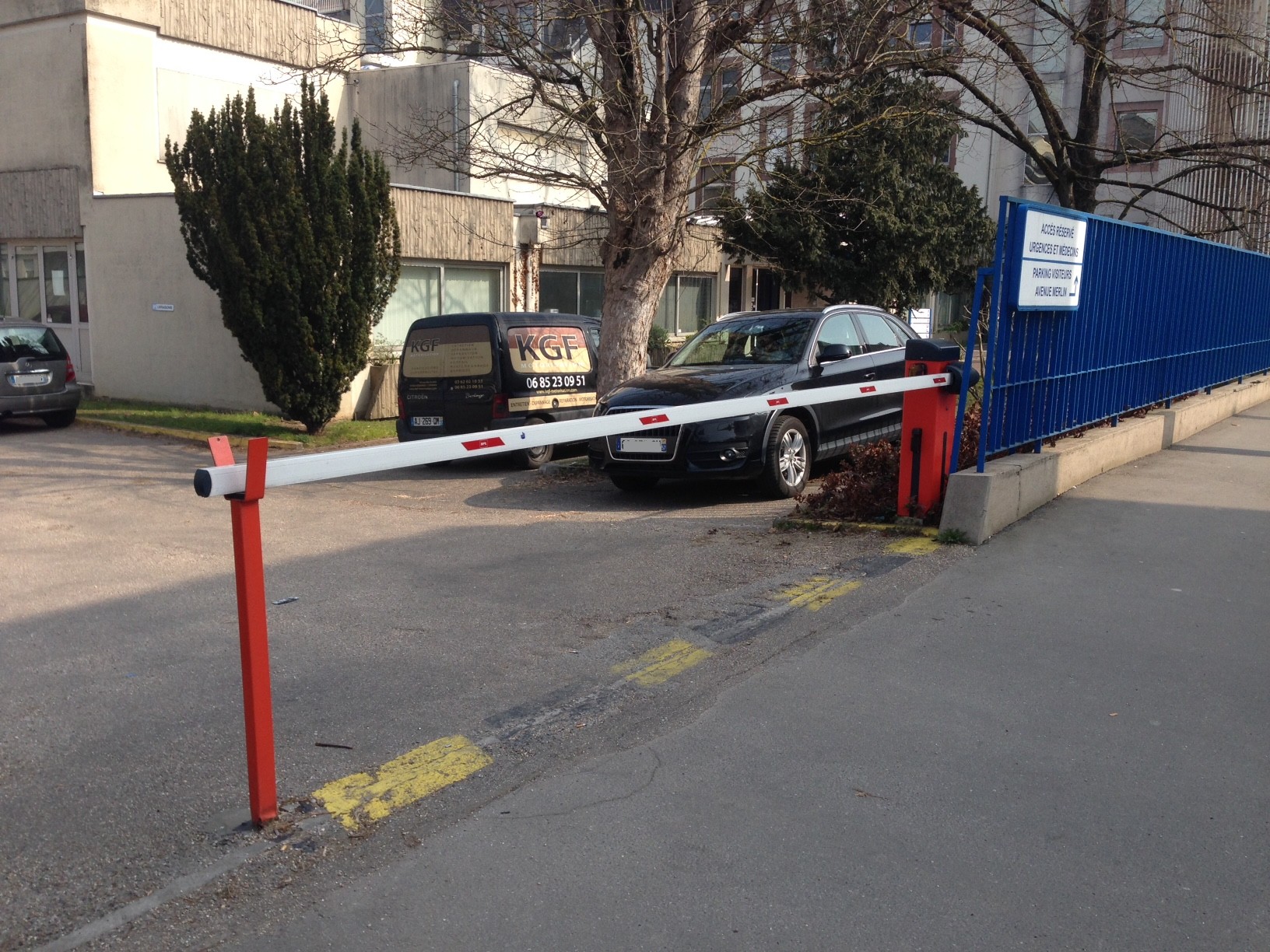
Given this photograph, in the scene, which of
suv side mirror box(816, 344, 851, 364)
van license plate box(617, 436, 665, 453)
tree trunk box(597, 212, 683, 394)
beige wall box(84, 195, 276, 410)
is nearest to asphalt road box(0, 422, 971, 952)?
van license plate box(617, 436, 665, 453)

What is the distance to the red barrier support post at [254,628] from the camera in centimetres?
369

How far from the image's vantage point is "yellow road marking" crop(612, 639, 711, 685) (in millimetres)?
5500

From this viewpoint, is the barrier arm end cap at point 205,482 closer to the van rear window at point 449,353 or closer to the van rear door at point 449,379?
the van rear door at point 449,379

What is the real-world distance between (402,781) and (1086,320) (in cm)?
796

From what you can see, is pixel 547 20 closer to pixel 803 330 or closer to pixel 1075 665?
pixel 803 330

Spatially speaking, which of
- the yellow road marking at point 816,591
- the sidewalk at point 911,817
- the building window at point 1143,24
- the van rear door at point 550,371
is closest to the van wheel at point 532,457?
the van rear door at point 550,371

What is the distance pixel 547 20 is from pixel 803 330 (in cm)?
421

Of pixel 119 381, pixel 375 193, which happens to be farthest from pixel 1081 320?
pixel 119 381

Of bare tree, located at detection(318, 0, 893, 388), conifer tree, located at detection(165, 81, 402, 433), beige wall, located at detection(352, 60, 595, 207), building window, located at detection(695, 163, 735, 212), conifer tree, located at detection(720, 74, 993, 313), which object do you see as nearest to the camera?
→ bare tree, located at detection(318, 0, 893, 388)

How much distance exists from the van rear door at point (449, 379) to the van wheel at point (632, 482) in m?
2.42

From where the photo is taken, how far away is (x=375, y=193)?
1584cm

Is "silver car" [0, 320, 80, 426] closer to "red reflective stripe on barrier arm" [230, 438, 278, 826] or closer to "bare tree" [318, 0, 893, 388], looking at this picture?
"bare tree" [318, 0, 893, 388]

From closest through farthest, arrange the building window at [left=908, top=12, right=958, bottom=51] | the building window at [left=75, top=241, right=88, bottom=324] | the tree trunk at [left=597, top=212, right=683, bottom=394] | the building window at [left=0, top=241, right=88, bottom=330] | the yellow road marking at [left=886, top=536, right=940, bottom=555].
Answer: the yellow road marking at [left=886, top=536, right=940, bottom=555] < the tree trunk at [left=597, top=212, right=683, bottom=394] < the building window at [left=908, top=12, right=958, bottom=51] < the building window at [left=75, top=241, right=88, bottom=324] < the building window at [left=0, top=241, right=88, bottom=330]

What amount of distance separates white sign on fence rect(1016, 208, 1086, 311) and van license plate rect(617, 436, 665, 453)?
3289mm
